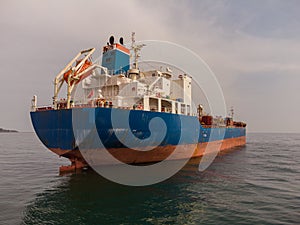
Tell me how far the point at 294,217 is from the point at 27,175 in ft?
54.4

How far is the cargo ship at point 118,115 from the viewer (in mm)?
12961

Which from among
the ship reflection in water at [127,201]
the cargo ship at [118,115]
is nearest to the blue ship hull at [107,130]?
the cargo ship at [118,115]

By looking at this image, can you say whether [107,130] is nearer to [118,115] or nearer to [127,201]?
[118,115]

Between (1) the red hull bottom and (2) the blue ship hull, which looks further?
(1) the red hull bottom

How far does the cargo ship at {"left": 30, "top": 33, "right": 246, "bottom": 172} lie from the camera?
1296cm

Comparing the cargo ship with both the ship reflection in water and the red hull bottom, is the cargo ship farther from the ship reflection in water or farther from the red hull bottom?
the ship reflection in water

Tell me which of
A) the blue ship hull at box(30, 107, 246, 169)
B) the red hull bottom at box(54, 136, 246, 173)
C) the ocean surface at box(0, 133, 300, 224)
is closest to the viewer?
the ocean surface at box(0, 133, 300, 224)

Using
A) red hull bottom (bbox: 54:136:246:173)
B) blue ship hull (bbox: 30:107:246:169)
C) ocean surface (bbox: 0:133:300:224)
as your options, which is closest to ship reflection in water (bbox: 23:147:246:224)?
ocean surface (bbox: 0:133:300:224)

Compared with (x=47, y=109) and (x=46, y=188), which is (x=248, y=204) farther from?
(x=47, y=109)

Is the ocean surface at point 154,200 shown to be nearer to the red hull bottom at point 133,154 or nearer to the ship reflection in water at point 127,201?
the ship reflection in water at point 127,201

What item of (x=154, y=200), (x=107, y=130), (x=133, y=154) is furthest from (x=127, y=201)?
(x=133, y=154)

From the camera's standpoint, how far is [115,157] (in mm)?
14594

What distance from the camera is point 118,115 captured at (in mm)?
13188

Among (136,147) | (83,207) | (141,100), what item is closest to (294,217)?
(83,207)
